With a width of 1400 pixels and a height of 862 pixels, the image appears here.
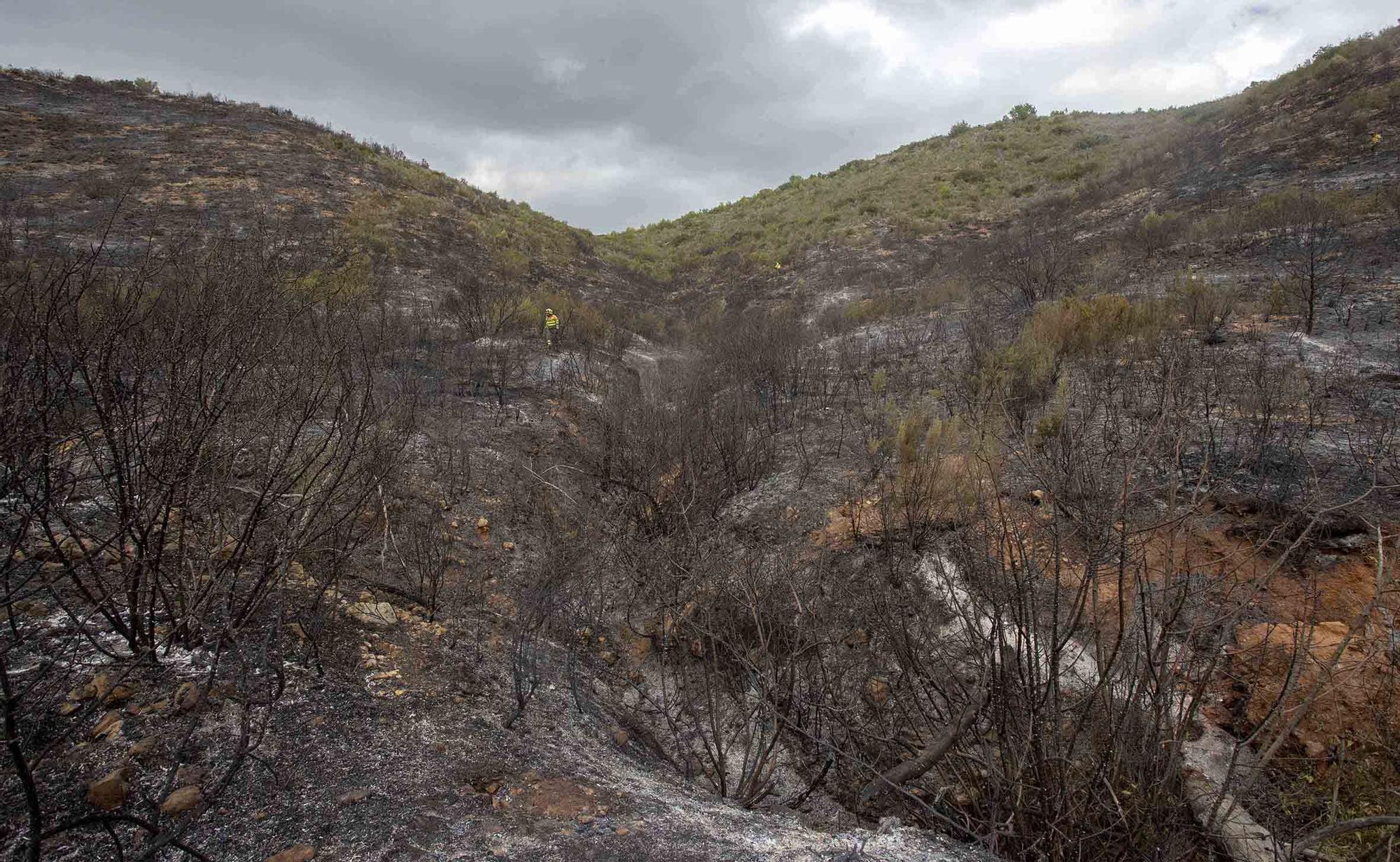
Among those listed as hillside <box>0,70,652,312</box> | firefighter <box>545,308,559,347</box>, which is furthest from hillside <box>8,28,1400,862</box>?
firefighter <box>545,308,559,347</box>

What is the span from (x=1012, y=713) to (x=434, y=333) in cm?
925

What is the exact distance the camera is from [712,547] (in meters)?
5.05

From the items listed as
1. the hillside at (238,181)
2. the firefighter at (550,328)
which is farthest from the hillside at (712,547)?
the firefighter at (550,328)

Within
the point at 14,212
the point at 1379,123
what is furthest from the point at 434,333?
the point at 1379,123

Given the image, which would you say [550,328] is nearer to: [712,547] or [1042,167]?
[712,547]

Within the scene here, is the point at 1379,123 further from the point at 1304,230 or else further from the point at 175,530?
the point at 175,530

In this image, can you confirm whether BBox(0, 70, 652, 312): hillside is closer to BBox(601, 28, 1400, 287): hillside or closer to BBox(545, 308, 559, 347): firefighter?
BBox(545, 308, 559, 347): firefighter

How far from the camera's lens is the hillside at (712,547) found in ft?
6.87

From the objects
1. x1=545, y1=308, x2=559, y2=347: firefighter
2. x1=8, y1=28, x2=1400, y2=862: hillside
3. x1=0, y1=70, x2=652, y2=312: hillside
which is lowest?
x1=8, y1=28, x2=1400, y2=862: hillside

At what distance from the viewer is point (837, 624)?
163 inches

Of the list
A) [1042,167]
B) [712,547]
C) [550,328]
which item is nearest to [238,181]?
[550,328]

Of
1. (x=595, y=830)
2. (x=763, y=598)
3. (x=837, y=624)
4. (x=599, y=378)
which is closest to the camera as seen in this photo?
(x=595, y=830)

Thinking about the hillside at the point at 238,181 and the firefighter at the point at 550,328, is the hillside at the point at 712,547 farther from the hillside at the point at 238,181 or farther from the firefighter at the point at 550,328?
the firefighter at the point at 550,328

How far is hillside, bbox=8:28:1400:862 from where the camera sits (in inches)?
82.4
